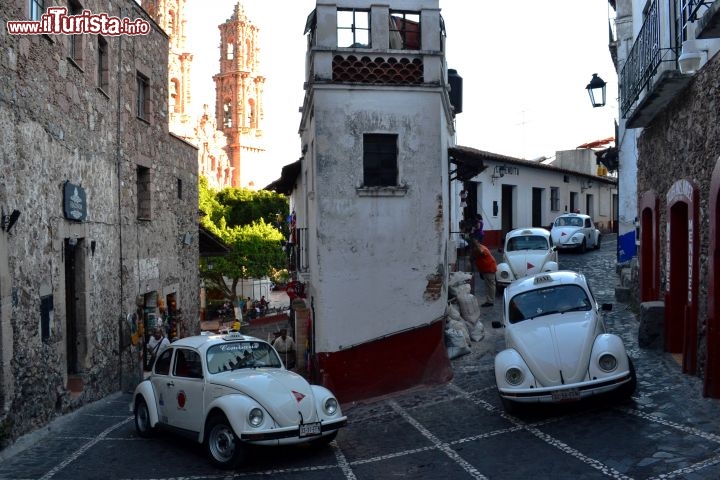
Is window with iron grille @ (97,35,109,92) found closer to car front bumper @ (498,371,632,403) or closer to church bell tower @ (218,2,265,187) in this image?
car front bumper @ (498,371,632,403)

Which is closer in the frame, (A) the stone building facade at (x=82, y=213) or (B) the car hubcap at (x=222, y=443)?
(B) the car hubcap at (x=222, y=443)

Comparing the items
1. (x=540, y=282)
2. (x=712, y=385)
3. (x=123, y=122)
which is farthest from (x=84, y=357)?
(x=712, y=385)

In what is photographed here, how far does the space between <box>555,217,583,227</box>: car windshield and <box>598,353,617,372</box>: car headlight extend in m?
19.9

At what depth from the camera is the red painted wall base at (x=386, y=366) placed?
13422mm

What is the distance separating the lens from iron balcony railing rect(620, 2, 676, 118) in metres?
11.8

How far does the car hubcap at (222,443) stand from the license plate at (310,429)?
0.81 metres

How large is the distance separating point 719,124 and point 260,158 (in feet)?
311

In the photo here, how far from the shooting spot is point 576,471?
7.79m

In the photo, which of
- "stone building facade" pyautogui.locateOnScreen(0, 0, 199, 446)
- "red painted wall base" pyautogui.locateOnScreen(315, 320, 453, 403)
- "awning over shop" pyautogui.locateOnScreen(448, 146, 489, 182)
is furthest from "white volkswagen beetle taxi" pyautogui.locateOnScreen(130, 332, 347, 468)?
"awning over shop" pyautogui.locateOnScreen(448, 146, 489, 182)

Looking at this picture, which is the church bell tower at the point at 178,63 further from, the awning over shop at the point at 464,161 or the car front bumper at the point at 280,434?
the car front bumper at the point at 280,434

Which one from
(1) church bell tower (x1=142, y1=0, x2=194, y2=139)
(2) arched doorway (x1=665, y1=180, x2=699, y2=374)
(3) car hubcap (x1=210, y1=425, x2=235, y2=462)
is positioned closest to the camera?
(3) car hubcap (x1=210, y1=425, x2=235, y2=462)

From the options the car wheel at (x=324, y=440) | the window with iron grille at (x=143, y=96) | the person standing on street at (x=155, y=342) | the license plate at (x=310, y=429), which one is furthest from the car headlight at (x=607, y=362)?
the window with iron grille at (x=143, y=96)

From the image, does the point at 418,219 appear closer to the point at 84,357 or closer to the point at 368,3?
the point at 368,3

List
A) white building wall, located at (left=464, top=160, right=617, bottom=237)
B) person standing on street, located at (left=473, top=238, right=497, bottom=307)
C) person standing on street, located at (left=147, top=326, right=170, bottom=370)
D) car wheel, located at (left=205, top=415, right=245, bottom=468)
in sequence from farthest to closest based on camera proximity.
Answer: white building wall, located at (left=464, top=160, right=617, bottom=237), person standing on street, located at (left=473, top=238, right=497, bottom=307), person standing on street, located at (left=147, top=326, right=170, bottom=370), car wheel, located at (left=205, top=415, right=245, bottom=468)
